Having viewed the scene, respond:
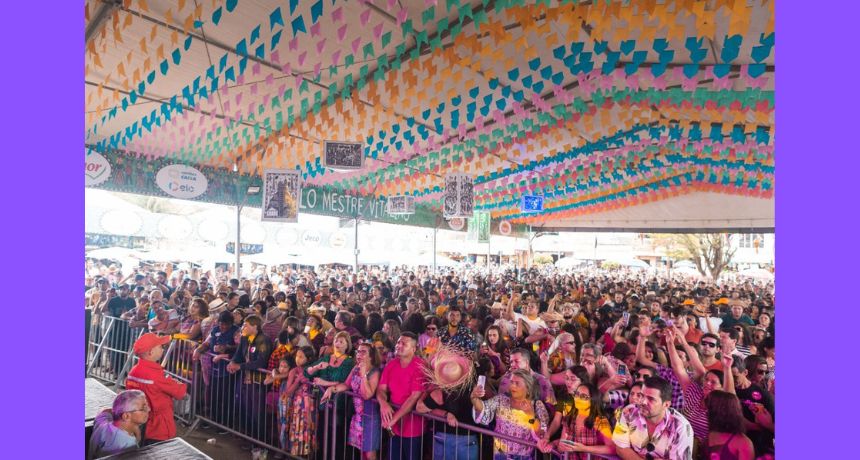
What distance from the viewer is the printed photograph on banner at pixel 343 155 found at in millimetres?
9773

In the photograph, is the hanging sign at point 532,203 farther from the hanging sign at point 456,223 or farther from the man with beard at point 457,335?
the man with beard at point 457,335

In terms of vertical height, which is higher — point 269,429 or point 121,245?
point 121,245

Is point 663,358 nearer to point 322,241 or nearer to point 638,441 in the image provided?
point 638,441

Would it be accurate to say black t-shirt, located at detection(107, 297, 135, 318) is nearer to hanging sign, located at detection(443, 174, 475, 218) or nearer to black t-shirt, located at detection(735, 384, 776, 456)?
hanging sign, located at detection(443, 174, 475, 218)

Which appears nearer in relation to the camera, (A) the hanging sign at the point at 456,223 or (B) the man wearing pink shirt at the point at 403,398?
(B) the man wearing pink shirt at the point at 403,398

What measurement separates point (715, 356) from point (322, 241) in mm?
22684

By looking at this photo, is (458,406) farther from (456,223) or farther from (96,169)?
(456,223)

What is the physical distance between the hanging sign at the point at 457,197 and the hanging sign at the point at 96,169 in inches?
311

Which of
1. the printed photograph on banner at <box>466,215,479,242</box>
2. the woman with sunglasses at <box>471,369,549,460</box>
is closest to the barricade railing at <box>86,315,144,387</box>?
the woman with sunglasses at <box>471,369,549,460</box>

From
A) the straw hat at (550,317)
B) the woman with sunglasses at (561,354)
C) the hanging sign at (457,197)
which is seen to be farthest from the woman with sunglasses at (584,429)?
the hanging sign at (457,197)

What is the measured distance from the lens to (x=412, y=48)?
834 centimetres

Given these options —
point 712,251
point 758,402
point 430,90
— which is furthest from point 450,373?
point 712,251

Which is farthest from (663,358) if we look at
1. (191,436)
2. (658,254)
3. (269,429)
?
(658,254)

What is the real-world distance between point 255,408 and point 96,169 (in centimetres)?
789
